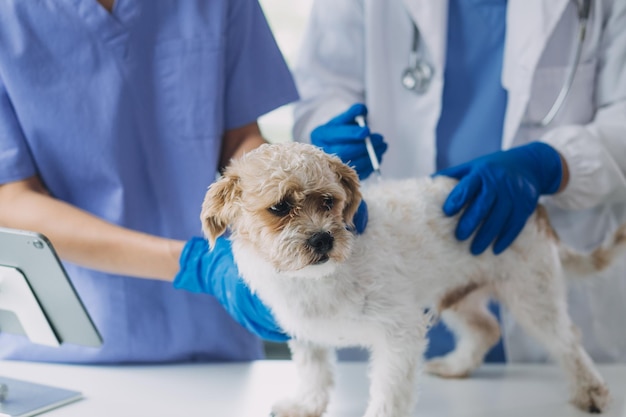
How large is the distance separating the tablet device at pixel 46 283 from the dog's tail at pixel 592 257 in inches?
35.9

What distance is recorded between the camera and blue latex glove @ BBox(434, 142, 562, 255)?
1.21m

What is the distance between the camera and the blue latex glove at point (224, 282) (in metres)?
1.13

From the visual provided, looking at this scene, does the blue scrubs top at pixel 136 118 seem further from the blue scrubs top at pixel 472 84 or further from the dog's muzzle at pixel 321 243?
the dog's muzzle at pixel 321 243

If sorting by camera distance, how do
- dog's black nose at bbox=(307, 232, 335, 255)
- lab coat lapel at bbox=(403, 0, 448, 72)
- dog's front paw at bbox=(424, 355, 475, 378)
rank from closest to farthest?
1. dog's black nose at bbox=(307, 232, 335, 255)
2. dog's front paw at bbox=(424, 355, 475, 378)
3. lab coat lapel at bbox=(403, 0, 448, 72)

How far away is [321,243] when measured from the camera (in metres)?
0.88

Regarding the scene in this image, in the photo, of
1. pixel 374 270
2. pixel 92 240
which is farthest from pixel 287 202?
pixel 92 240

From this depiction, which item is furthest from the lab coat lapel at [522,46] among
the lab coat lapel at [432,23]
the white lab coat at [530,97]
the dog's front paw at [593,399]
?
the dog's front paw at [593,399]

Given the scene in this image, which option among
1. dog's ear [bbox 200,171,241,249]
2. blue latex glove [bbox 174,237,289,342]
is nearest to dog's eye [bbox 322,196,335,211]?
dog's ear [bbox 200,171,241,249]

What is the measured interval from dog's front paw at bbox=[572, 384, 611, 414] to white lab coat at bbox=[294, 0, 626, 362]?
0.31 m

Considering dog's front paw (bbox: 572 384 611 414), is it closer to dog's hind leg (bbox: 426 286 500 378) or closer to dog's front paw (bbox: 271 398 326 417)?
dog's hind leg (bbox: 426 286 500 378)

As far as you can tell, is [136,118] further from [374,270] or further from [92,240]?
[374,270]

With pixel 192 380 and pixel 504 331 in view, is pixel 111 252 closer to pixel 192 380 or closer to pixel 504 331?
pixel 192 380

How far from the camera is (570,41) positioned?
1.48 m

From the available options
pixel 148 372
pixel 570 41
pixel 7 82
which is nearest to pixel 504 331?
pixel 570 41
